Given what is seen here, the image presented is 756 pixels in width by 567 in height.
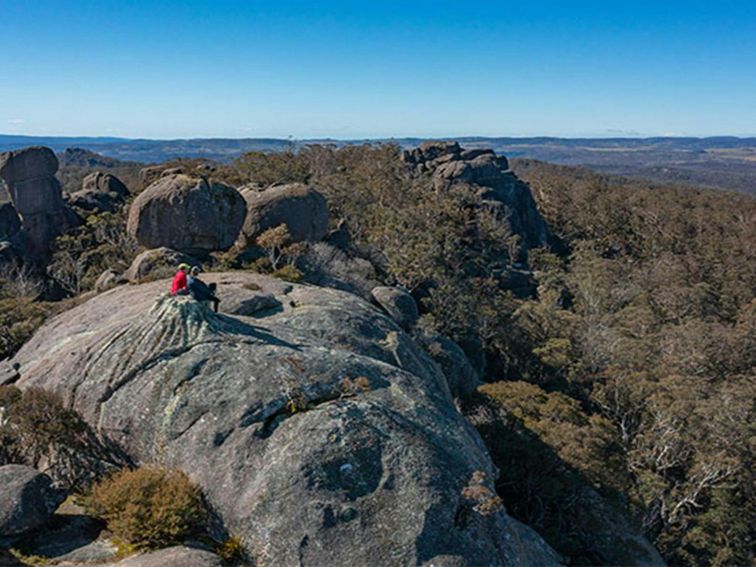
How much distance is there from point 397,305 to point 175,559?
1744cm

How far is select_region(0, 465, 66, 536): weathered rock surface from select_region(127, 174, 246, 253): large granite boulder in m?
17.1

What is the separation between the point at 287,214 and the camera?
97.6 feet

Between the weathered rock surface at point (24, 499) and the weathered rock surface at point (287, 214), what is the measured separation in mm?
19285

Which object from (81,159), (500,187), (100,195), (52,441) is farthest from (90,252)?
(81,159)

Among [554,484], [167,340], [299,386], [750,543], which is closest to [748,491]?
[750,543]

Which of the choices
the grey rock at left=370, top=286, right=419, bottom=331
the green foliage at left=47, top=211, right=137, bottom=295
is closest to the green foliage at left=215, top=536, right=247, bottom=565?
the grey rock at left=370, top=286, right=419, bottom=331

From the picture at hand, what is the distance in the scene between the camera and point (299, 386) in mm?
11039

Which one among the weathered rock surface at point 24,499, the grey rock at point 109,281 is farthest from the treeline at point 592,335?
the weathered rock surface at point 24,499

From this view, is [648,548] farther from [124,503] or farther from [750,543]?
[124,503]

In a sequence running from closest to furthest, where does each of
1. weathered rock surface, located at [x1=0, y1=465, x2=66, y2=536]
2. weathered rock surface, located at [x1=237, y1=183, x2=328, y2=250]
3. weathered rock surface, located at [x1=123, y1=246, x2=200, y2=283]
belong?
weathered rock surface, located at [x1=0, y1=465, x2=66, y2=536] → weathered rock surface, located at [x1=123, y1=246, x2=200, y2=283] → weathered rock surface, located at [x1=237, y1=183, x2=328, y2=250]

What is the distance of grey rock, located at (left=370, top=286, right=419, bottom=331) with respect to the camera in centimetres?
2495

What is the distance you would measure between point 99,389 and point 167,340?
189 centimetres

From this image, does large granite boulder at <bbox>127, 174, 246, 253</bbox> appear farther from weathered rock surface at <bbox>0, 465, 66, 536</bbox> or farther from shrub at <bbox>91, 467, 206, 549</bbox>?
shrub at <bbox>91, 467, 206, 549</bbox>

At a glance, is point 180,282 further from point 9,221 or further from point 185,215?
point 9,221
